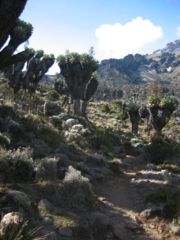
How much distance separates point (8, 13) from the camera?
898cm

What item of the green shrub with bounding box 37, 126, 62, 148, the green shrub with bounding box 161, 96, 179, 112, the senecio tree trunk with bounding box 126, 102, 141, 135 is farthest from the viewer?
the senecio tree trunk with bounding box 126, 102, 141, 135

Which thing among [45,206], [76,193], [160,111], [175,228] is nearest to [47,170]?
[76,193]

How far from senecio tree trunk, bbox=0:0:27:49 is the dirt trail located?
5534mm

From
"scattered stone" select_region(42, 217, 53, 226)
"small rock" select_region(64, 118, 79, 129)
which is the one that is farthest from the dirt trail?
"small rock" select_region(64, 118, 79, 129)

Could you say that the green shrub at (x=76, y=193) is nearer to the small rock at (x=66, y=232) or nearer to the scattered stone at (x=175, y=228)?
the small rock at (x=66, y=232)

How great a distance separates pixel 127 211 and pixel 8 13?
6879 millimetres

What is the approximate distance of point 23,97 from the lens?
30.0 meters

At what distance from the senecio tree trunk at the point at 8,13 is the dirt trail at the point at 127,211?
553 cm

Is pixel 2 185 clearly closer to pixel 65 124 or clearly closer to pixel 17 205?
pixel 17 205

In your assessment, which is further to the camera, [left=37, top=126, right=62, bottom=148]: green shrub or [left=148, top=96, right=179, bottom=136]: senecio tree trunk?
[left=148, top=96, right=179, bottom=136]: senecio tree trunk

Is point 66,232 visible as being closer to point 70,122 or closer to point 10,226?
point 10,226

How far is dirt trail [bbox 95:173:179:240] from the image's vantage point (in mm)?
10570

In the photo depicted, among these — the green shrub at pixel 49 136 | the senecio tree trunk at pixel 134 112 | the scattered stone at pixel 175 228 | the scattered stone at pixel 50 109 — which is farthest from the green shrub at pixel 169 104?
the scattered stone at pixel 175 228

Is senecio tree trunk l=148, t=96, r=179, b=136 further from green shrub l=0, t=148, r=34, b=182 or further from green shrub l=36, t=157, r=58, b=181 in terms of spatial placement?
green shrub l=0, t=148, r=34, b=182
